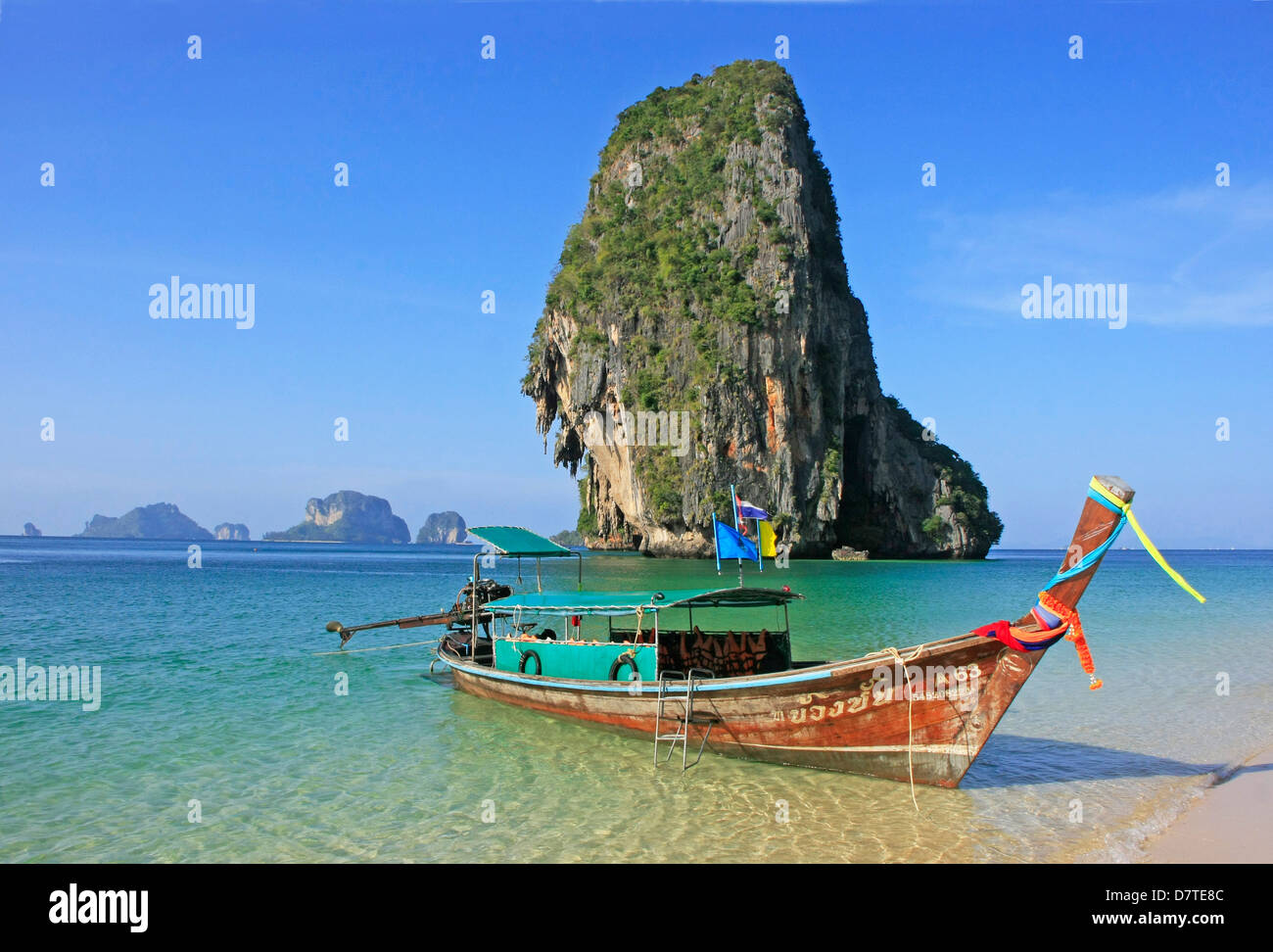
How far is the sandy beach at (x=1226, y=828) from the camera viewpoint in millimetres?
6906

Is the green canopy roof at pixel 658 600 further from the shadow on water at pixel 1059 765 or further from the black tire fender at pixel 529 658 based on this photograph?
the shadow on water at pixel 1059 765

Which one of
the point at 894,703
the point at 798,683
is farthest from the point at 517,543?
the point at 894,703

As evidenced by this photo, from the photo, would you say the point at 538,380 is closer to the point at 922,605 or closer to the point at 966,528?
the point at 966,528

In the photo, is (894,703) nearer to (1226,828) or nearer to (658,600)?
(1226,828)

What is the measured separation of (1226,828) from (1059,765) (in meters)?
2.25

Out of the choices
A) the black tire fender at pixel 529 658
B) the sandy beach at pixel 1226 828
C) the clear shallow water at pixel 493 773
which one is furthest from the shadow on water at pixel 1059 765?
the black tire fender at pixel 529 658

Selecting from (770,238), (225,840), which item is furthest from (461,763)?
(770,238)

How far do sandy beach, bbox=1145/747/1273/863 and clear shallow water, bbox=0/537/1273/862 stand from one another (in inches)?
9.3

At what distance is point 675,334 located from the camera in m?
54.9

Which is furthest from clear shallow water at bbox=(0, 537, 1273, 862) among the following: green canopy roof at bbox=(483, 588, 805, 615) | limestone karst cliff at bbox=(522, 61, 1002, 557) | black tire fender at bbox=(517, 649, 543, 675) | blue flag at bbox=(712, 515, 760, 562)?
limestone karst cliff at bbox=(522, 61, 1002, 557)

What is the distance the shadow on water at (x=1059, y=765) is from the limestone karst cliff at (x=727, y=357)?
132 ft

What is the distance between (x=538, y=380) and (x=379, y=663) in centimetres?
4829

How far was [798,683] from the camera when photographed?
8977 millimetres
